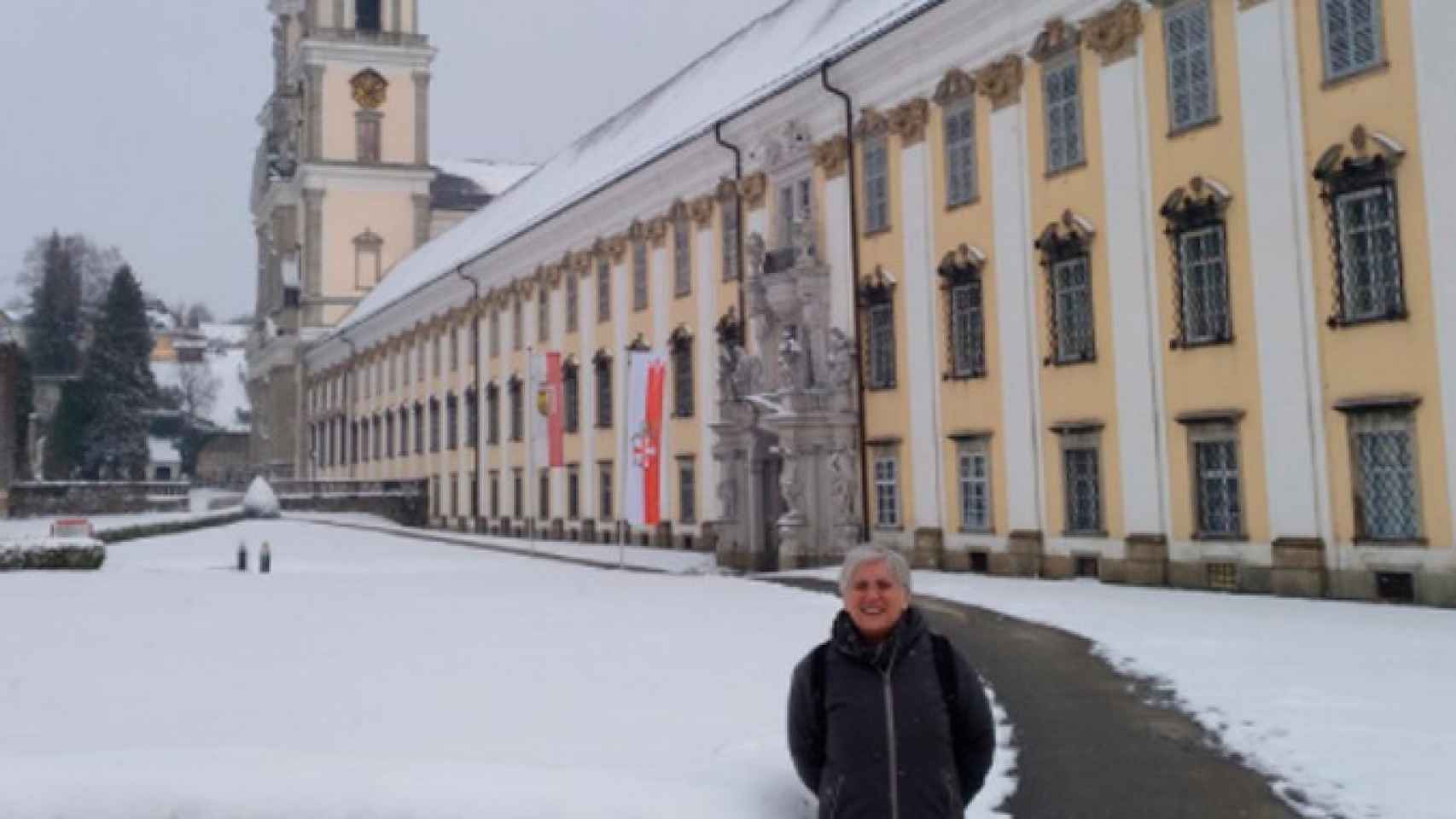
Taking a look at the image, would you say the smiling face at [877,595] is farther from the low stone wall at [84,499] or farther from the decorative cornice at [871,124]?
the low stone wall at [84,499]

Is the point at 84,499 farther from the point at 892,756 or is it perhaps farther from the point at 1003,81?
the point at 892,756

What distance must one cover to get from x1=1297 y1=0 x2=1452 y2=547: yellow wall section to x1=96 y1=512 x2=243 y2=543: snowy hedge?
1129 inches

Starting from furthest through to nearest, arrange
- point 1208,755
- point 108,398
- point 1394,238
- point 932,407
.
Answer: point 108,398
point 932,407
point 1394,238
point 1208,755

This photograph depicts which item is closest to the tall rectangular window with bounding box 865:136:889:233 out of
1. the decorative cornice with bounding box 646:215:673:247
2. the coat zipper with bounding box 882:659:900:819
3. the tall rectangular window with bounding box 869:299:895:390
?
the tall rectangular window with bounding box 869:299:895:390

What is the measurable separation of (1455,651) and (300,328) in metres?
75.5

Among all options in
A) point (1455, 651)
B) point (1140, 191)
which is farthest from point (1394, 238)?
point (1455, 651)

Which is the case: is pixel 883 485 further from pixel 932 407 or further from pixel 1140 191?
Answer: pixel 1140 191

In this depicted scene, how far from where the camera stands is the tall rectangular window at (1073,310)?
861 inches

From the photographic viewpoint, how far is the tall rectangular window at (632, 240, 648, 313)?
1503 inches

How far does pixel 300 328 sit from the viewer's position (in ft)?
261

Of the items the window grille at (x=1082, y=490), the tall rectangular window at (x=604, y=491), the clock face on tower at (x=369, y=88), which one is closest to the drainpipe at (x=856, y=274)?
the window grille at (x=1082, y=490)

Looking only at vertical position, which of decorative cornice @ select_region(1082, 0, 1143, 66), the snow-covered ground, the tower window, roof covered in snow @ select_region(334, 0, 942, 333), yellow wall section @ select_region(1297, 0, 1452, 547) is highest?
the tower window

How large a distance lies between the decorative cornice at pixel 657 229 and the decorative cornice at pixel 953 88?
1236 centimetres

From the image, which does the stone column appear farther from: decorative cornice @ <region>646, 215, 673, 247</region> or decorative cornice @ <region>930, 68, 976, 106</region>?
decorative cornice @ <region>930, 68, 976, 106</region>
